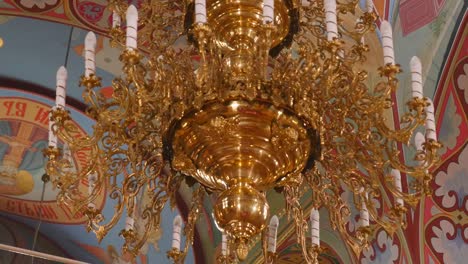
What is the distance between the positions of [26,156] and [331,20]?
6054 millimetres

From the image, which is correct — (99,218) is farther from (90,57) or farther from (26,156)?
(26,156)

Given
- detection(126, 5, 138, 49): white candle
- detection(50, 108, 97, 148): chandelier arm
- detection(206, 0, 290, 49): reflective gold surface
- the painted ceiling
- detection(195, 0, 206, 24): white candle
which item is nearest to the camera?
detection(195, 0, 206, 24): white candle

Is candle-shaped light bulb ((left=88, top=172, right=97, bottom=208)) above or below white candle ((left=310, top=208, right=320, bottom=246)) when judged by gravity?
above

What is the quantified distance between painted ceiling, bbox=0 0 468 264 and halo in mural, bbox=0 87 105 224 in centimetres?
1

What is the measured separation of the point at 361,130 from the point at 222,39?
833mm

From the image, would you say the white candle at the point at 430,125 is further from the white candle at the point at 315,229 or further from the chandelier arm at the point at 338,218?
the white candle at the point at 315,229

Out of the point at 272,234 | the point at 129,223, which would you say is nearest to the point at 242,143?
the point at 129,223

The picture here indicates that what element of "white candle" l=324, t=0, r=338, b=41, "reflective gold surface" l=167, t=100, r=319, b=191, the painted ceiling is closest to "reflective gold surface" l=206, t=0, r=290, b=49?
"white candle" l=324, t=0, r=338, b=41

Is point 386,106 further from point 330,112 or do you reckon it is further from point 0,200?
point 0,200

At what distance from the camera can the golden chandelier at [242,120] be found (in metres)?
3.64

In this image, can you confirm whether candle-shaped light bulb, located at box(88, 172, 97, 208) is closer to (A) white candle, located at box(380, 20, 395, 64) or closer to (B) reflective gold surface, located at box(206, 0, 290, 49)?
(B) reflective gold surface, located at box(206, 0, 290, 49)

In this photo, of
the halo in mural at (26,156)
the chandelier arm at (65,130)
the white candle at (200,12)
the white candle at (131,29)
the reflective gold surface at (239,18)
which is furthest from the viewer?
the halo in mural at (26,156)

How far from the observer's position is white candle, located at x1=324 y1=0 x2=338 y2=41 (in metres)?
3.62

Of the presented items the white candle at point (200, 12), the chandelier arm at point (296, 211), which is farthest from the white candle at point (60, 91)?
the chandelier arm at point (296, 211)
